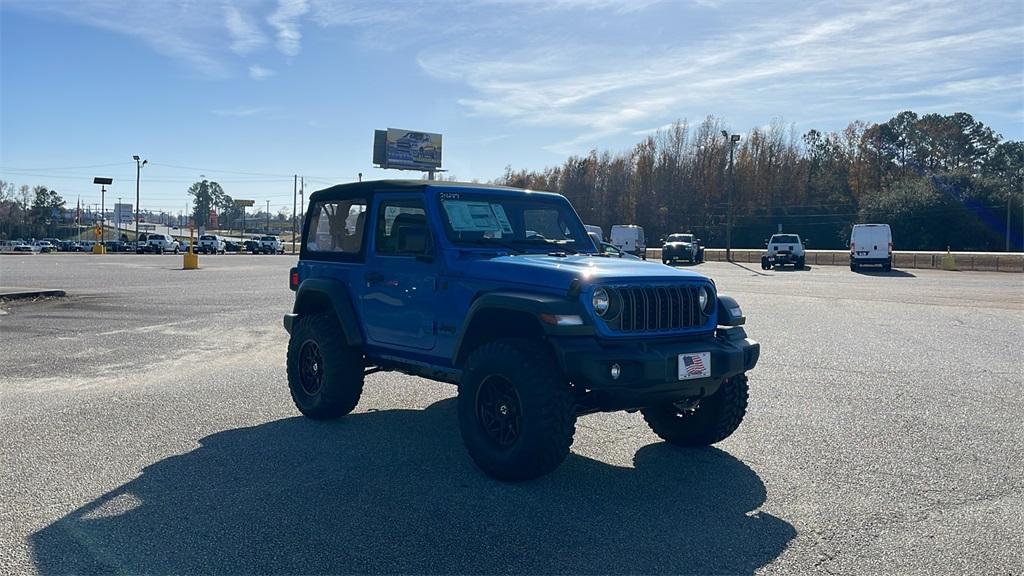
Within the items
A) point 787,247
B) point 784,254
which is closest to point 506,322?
point 784,254

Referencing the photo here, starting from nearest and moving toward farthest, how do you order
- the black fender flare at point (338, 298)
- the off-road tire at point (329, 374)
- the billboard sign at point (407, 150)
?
1. the black fender flare at point (338, 298)
2. the off-road tire at point (329, 374)
3. the billboard sign at point (407, 150)

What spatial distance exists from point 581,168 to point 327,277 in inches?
3469

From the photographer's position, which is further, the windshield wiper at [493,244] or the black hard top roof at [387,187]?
the black hard top roof at [387,187]

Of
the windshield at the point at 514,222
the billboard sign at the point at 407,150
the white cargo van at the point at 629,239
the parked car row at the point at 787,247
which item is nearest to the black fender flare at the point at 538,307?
the windshield at the point at 514,222

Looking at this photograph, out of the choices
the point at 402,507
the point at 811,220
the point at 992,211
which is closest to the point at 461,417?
the point at 402,507

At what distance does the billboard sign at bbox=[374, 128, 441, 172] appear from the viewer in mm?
85750

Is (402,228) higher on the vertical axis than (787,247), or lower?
lower

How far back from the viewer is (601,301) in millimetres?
5352

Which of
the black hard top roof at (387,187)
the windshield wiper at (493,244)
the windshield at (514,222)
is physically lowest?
the windshield wiper at (493,244)

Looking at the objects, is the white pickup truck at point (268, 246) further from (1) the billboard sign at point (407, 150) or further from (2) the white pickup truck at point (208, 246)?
(1) the billboard sign at point (407, 150)

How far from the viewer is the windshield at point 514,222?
6.44 m

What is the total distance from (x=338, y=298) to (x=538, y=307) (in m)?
2.36

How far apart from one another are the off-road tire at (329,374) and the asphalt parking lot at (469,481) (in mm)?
169

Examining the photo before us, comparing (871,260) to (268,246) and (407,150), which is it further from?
(407,150)
